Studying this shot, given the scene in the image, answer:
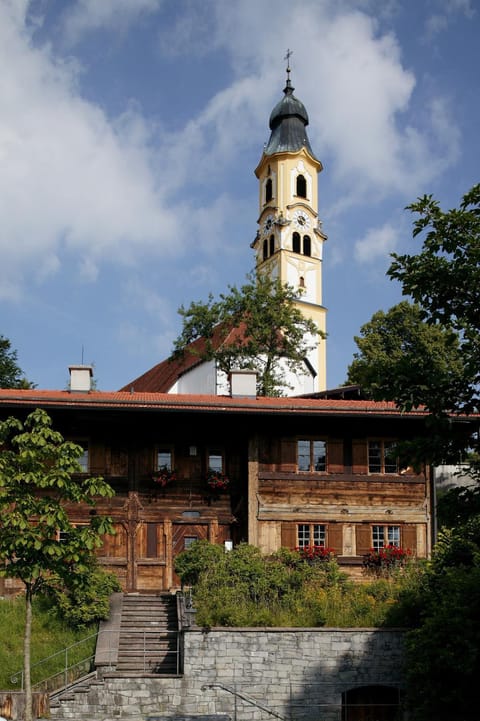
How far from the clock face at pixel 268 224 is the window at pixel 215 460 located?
4254 centimetres

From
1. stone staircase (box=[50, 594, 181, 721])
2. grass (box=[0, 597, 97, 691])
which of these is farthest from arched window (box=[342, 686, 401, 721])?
grass (box=[0, 597, 97, 691])

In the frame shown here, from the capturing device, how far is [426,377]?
14.6 metres

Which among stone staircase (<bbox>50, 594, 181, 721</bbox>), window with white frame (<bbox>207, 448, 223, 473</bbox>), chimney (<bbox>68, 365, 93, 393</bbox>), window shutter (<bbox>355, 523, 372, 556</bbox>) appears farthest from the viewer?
chimney (<bbox>68, 365, 93, 393</bbox>)

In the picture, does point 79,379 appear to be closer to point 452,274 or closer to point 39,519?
point 39,519

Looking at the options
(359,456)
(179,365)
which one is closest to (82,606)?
(359,456)

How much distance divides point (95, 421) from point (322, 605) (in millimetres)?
9275

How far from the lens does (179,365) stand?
5084 cm

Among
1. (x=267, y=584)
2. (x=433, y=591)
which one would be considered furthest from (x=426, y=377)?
(x=267, y=584)

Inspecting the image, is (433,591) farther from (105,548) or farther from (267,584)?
(105,548)

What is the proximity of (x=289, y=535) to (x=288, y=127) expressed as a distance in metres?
47.1

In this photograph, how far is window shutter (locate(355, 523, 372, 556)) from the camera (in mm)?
27875

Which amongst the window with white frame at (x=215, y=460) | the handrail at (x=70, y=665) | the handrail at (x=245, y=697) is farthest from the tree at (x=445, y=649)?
the window with white frame at (x=215, y=460)

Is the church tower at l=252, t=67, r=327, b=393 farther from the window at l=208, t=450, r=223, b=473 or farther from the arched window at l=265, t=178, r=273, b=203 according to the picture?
the window at l=208, t=450, r=223, b=473

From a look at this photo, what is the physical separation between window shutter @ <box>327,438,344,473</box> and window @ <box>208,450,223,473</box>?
3.39 metres
